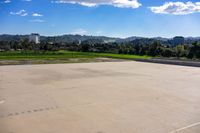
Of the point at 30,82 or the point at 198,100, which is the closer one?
the point at 198,100

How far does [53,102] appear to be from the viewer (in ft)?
33.0

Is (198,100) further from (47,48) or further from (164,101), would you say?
(47,48)

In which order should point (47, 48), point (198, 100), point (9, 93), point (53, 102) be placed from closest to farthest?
point (53, 102), point (198, 100), point (9, 93), point (47, 48)

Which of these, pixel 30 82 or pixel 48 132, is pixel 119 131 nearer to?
pixel 48 132

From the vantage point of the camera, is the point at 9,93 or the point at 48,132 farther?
the point at 9,93

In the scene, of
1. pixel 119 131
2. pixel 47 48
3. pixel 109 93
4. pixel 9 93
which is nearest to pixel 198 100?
pixel 109 93

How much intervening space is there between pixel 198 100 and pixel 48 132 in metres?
6.61

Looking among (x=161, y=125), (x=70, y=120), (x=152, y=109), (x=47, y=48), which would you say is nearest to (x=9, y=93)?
(x=70, y=120)

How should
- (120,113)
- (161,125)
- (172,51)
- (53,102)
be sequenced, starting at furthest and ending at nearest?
(172,51) → (53,102) → (120,113) → (161,125)

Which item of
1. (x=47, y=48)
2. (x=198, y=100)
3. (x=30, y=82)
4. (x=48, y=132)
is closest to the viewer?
(x=48, y=132)

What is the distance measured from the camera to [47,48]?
59438 millimetres

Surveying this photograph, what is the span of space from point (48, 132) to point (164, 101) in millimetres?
5351

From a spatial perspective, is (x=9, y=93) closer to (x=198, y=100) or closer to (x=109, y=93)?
(x=109, y=93)

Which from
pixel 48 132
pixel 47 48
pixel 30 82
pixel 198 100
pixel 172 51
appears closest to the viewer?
pixel 48 132
